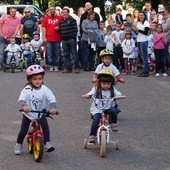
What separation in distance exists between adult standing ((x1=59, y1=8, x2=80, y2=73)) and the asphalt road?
1701 millimetres

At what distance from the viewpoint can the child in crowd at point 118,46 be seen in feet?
57.4

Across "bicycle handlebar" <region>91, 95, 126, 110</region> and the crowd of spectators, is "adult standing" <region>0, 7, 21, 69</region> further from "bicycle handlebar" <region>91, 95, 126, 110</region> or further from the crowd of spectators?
"bicycle handlebar" <region>91, 95, 126, 110</region>

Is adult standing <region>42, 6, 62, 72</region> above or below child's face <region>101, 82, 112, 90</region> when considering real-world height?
above

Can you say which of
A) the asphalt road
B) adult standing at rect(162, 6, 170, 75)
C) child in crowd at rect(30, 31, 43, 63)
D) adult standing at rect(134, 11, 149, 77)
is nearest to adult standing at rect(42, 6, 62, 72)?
child in crowd at rect(30, 31, 43, 63)

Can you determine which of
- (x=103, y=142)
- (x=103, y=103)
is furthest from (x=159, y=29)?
(x=103, y=142)

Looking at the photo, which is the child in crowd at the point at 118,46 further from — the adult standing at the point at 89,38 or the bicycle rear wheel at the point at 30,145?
the bicycle rear wheel at the point at 30,145

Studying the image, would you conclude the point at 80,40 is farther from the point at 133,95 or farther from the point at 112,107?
the point at 112,107

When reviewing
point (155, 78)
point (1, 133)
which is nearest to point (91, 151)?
point (1, 133)

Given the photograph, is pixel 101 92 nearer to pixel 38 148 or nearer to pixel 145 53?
pixel 38 148

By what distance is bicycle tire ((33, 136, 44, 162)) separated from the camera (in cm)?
764

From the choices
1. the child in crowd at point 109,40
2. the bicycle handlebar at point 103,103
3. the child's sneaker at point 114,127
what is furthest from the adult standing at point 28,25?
the bicycle handlebar at point 103,103

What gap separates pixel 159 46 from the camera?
1656 cm

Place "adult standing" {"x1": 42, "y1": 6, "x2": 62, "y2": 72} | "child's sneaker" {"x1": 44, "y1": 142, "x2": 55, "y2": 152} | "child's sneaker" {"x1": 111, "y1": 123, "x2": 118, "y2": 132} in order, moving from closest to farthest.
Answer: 1. "child's sneaker" {"x1": 44, "y1": 142, "x2": 55, "y2": 152}
2. "child's sneaker" {"x1": 111, "y1": 123, "x2": 118, "y2": 132}
3. "adult standing" {"x1": 42, "y1": 6, "x2": 62, "y2": 72}

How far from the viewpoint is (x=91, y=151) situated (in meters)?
8.41
